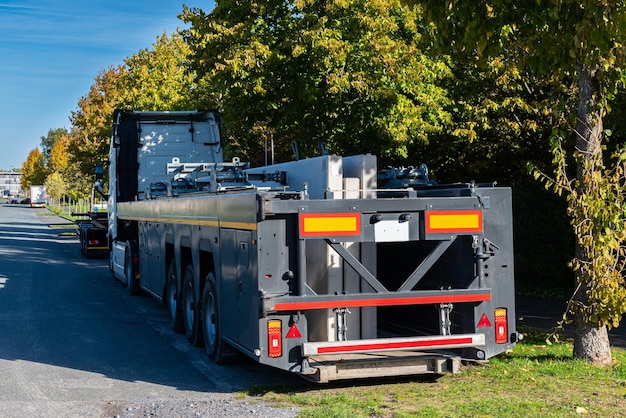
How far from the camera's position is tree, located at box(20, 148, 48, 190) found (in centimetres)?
12381

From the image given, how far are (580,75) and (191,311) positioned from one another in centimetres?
562

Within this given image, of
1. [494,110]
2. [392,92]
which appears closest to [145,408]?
[392,92]

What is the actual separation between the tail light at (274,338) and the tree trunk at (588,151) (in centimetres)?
344

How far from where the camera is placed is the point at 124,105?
33312 mm

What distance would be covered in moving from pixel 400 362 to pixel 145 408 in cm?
240

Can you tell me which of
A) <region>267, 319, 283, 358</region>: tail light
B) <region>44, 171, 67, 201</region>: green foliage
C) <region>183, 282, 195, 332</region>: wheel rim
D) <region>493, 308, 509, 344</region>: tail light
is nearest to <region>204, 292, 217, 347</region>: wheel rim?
<region>183, 282, 195, 332</region>: wheel rim

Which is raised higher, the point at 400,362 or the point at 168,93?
the point at 168,93

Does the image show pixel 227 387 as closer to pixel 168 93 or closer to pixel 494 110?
pixel 494 110

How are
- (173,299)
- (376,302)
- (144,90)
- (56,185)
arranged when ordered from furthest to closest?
(56,185), (144,90), (173,299), (376,302)

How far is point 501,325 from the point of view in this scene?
8.19 meters

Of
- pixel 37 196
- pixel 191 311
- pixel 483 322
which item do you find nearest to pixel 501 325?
pixel 483 322

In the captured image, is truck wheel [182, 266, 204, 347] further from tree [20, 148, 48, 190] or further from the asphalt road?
tree [20, 148, 48, 190]

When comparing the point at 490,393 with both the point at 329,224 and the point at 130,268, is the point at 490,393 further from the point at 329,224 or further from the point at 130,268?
the point at 130,268

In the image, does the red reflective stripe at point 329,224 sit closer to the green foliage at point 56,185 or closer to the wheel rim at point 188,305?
the wheel rim at point 188,305
